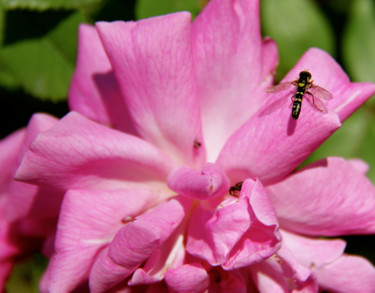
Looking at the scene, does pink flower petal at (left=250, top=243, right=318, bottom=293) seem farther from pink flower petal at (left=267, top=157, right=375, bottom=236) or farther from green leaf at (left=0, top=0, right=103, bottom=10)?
green leaf at (left=0, top=0, right=103, bottom=10)

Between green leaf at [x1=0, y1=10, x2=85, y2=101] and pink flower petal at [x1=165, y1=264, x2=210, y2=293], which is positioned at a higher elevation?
green leaf at [x1=0, y1=10, x2=85, y2=101]

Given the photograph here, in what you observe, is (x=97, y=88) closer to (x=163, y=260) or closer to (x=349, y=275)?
(x=163, y=260)

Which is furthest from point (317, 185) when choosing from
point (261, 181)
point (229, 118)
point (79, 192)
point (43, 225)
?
point (43, 225)

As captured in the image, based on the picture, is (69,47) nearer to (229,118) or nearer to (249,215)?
(229,118)

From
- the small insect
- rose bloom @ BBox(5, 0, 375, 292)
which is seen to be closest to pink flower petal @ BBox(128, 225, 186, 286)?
rose bloom @ BBox(5, 0, 375, 292)

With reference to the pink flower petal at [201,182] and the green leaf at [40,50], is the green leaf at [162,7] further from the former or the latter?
the pink flower petal at [201,182]

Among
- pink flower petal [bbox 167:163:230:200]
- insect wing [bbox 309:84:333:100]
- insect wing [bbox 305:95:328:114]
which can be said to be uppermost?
insect wing [bbox 309:84:333:100]
